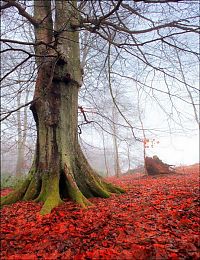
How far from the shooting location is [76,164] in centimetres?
433

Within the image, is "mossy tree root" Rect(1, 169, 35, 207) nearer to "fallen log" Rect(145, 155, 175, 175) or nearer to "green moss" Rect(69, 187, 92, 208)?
"green moss" Rect(69, 187, 92, 208)

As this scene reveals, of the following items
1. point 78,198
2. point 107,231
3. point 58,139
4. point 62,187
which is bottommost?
point 107,231

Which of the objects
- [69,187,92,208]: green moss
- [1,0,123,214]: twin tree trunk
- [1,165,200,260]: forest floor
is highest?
[1,0,123,214]: twin tree trunk

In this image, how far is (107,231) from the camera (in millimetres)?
2387

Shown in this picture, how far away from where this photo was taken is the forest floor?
190 centimetres

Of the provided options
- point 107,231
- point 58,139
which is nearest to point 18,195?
point 58,139

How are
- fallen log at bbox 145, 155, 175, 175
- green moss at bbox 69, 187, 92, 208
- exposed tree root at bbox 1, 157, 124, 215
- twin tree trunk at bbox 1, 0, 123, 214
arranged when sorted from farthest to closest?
fallen log at bbox 145, 155, 175, 175
twin tree trunk at bbox 1, 0, 123, 214
exposed tree root at bbox 1, 157, 124, 215
green moss at bbox 69, 187, 92, 208

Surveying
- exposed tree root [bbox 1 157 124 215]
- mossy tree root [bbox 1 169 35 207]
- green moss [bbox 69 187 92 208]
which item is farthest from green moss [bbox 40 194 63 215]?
mossy tree root [bbox 1 169 35 207]

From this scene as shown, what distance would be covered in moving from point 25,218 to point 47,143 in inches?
56.6

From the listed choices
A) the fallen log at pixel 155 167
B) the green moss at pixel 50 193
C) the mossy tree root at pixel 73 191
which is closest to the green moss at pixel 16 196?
the green moss at pixel 50 193

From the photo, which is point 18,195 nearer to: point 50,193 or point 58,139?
point 50,193

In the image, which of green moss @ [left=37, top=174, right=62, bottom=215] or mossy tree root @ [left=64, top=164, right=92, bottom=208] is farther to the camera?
mossy tree root @ [left=64, top=164, right=92, bottom=208]

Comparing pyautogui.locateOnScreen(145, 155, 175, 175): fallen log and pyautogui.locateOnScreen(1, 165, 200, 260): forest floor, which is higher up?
pyautogui.locateOnScreen(145, 155, 175, 175): fallen log

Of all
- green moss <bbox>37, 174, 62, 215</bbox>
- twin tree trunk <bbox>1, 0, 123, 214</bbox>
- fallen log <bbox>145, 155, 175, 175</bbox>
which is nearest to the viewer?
green moss <bbox>37, 174, 62, 215</bbox>
